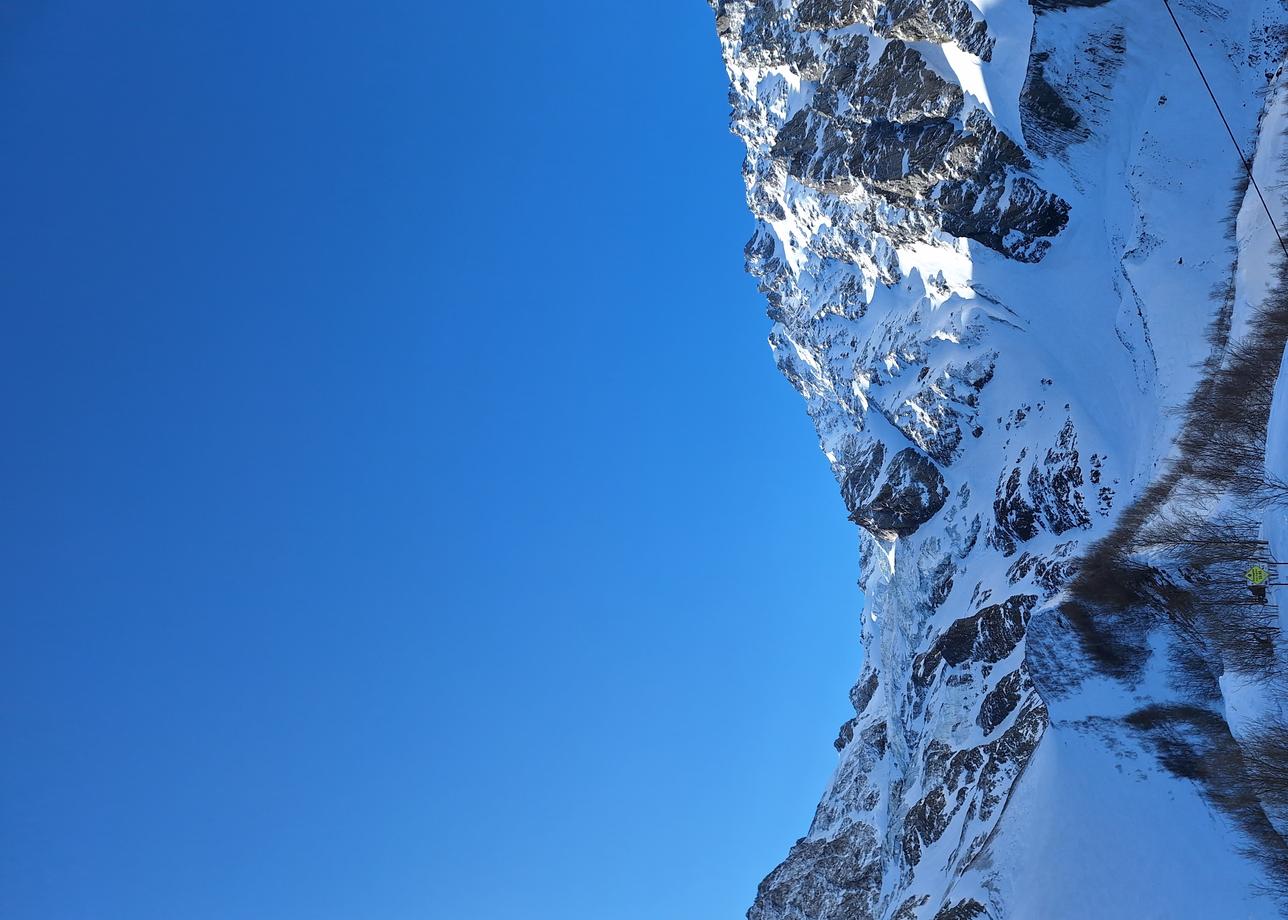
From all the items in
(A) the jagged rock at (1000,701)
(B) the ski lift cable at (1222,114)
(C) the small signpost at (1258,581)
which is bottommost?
(C) the small signpost at (1258,581)

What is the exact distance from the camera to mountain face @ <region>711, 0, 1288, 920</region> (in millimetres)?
22172

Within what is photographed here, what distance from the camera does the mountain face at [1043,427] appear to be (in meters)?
22.2

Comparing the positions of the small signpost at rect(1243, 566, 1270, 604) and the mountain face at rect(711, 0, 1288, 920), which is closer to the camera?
the small signpost at rect(1243, 566, 1270, 604)

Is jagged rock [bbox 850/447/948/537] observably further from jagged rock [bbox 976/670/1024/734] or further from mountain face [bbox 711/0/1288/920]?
jagged rock [bbox 976/670/1024/734]

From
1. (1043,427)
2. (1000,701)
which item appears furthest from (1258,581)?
(1043,427)

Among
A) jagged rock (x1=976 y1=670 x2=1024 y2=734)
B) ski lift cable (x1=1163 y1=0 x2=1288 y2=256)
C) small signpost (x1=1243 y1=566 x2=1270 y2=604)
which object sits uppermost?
ski lift cable (x1=1163 y1=0 x2=1288 y2=256)

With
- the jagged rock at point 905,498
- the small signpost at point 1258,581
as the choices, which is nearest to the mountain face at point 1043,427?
the jagged rock at point 905,498

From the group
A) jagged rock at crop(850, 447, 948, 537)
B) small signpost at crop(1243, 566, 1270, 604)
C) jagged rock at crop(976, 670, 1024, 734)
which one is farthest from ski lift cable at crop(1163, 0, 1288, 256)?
jagged rock at crop(850, 447, 948, 537)

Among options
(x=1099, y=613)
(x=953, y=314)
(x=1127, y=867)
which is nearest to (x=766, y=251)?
(x=953, y=314)

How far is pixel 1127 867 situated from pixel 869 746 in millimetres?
39417

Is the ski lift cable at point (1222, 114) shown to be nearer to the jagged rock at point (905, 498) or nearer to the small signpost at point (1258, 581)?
the small signpost at point (1258, 581)

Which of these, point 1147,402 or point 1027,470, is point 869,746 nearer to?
point 1027,470

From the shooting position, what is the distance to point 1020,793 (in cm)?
2669

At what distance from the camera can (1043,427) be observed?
42562 mm
